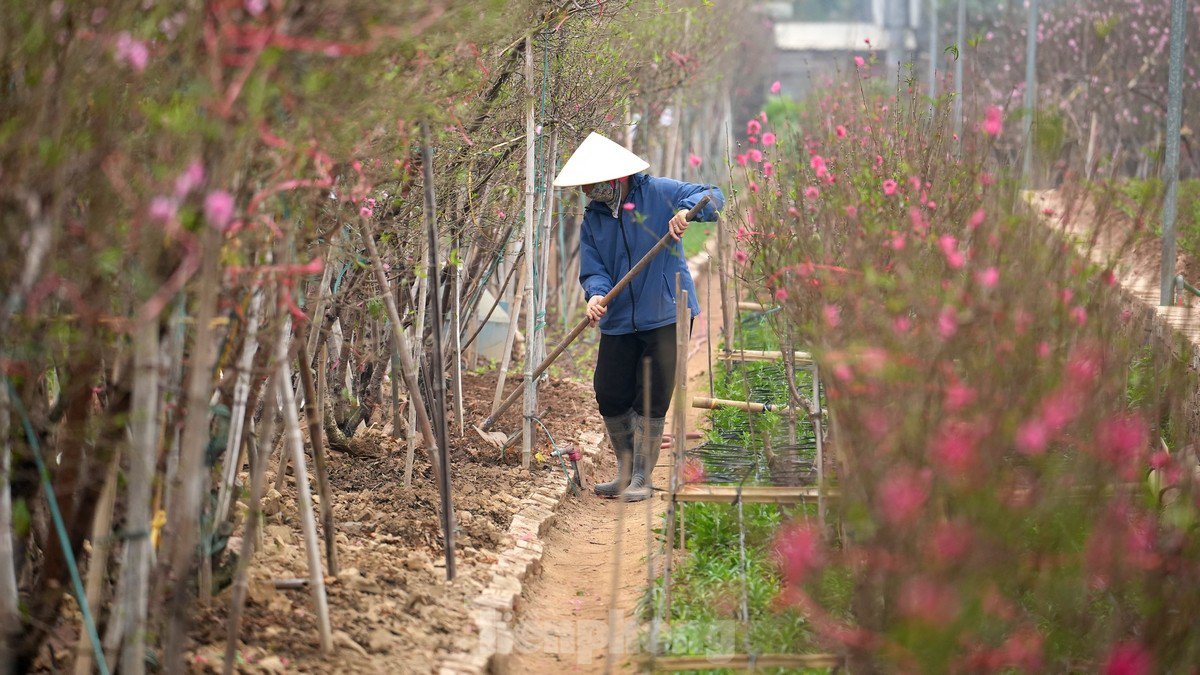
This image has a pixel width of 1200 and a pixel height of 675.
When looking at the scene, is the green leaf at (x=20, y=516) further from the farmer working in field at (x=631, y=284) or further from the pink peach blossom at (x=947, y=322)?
the farmer working in field at (x=631, y=284)

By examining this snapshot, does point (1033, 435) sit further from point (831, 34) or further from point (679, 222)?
point (831, 34)

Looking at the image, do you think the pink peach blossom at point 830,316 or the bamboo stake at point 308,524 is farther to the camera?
the bamboo stake at point 308,524

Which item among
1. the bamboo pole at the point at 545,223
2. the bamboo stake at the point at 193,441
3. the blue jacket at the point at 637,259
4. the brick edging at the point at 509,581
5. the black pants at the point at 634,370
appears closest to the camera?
the bamboo stake at the point at 193,441

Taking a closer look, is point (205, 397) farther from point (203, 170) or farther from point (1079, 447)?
point (1079, 447)

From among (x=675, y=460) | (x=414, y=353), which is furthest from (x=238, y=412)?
(x=414, y=353)

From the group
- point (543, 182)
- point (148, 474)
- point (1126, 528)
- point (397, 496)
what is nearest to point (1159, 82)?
point (543, 182)

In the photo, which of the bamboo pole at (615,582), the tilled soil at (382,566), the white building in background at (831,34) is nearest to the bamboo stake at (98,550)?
the tilled soil at (382,566)

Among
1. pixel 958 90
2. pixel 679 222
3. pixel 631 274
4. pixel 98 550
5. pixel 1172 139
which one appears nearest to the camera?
pixel 98 550

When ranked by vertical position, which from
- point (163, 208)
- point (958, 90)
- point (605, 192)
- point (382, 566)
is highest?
point (958, 90)

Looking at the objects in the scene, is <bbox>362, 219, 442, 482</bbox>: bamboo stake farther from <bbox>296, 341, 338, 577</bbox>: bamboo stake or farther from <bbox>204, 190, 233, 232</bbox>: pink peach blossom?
<bbox>204, 190, 233, 232</bbox>: pink peach blossom

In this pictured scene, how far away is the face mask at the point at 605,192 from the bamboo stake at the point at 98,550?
139 inches

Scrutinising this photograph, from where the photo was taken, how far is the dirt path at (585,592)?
487 centimetres

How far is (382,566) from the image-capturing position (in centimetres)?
506

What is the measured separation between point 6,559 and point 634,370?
13.5 feet
